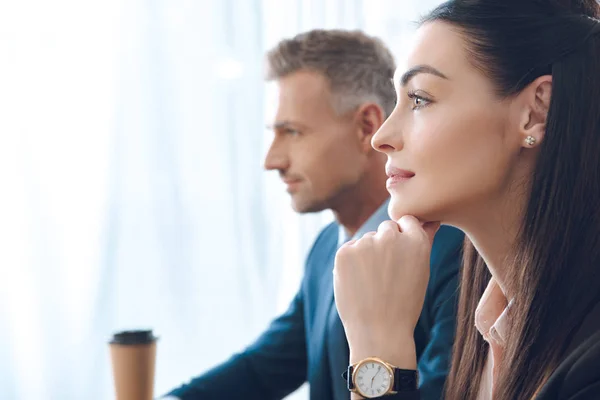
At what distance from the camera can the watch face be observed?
1.04 m

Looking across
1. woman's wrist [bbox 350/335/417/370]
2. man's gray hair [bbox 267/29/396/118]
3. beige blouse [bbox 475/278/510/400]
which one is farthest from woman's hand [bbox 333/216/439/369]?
man's gray hair [bbox 267/29/396/118]

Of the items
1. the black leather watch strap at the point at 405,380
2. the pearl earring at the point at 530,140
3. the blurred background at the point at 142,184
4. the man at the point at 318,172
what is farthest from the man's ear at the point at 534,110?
the blurred background at the point at 142,184

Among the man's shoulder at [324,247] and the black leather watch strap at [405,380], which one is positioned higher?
the man's shoulder at [324,247]

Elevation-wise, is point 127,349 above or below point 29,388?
above

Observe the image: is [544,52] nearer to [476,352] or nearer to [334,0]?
[476,352]

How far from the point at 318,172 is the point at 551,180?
89 cm

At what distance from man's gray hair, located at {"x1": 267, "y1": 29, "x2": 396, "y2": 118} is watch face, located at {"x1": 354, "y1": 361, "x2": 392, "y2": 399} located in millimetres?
973

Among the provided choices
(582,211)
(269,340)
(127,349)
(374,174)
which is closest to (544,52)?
(582,211)

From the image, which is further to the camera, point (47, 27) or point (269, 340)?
point (47, 27)

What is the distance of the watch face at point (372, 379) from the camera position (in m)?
1.04

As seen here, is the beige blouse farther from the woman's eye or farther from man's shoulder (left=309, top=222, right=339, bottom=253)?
man's shoulder (left=309, top=222, right=339, bottom=253)

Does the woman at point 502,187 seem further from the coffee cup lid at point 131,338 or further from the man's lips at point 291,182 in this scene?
the man's lips at point 291,182

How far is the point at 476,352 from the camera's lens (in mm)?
1226

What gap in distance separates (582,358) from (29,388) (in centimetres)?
154
